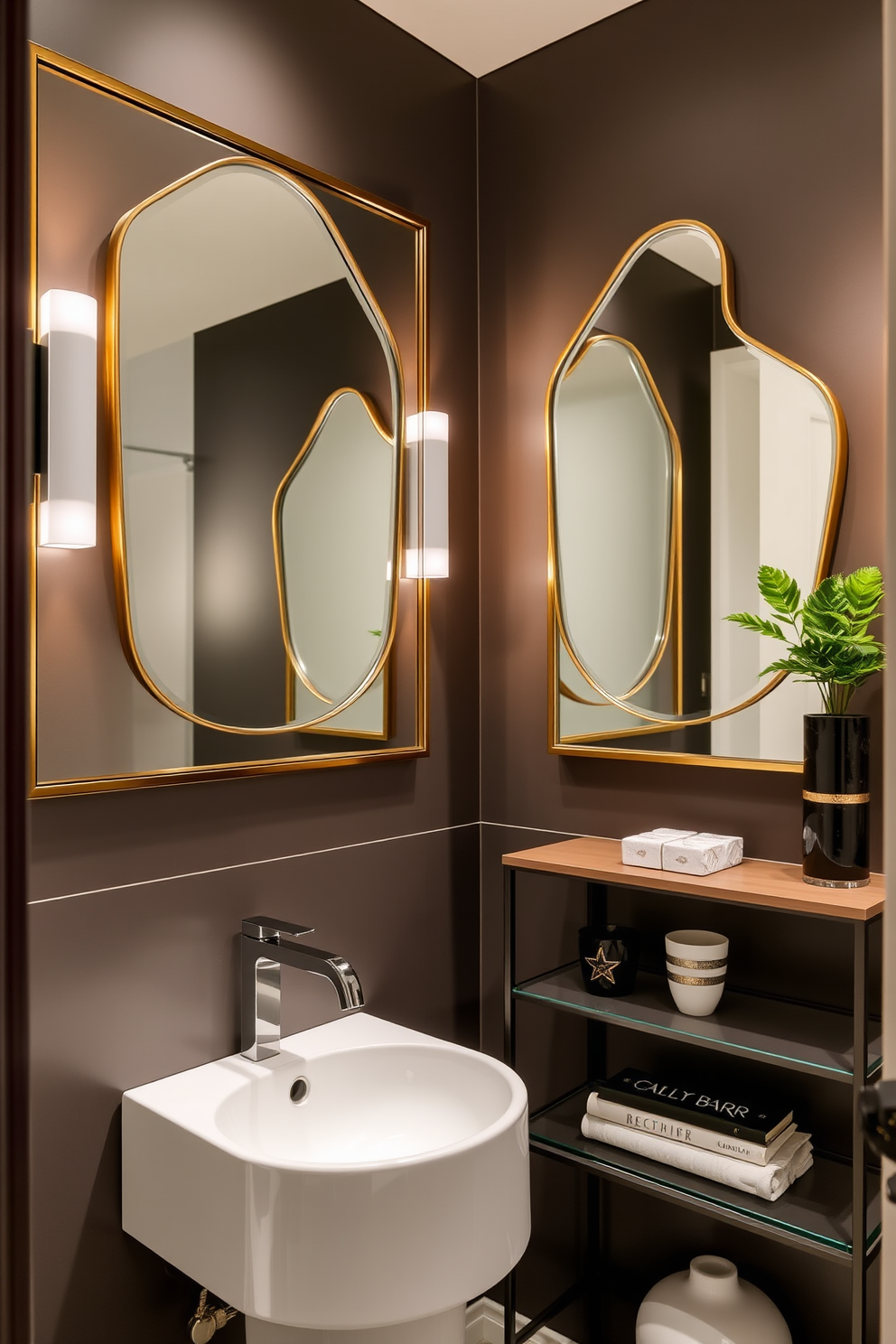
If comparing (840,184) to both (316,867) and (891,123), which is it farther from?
(316,867)

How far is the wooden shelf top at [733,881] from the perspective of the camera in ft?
4.50

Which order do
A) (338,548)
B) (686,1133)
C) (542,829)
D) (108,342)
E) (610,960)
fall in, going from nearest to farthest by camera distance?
(108,342) → (686,1133) → (610,960) → (338,548) → (542,829)

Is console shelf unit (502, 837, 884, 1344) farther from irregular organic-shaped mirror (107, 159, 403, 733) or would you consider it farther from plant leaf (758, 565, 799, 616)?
irregular organic-shaped mirror (107, 159, 403, 733)

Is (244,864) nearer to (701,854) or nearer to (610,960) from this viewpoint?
(610,960)

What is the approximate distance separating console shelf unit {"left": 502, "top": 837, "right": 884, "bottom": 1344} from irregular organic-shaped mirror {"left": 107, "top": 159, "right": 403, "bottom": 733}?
1.79 feet

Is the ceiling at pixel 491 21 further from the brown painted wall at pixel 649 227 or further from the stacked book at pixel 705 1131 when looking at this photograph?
the stacked book at pixel 705 1131

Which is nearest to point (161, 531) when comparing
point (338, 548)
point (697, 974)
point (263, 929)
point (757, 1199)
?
point (338, 548)

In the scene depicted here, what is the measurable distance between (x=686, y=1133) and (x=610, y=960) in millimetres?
274

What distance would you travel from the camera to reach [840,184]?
157 cm

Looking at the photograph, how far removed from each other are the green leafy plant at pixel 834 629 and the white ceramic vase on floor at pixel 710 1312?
0.89 meters

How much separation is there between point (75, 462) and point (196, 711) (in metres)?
0.41

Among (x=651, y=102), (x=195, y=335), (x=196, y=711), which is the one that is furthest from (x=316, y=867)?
(x=651, y=102)

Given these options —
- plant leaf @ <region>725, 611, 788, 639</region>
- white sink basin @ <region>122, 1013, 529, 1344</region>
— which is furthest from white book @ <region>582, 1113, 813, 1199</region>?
plant leaf @ <region>725, 611, 788, 639</region>

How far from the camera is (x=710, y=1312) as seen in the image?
1.53 m
